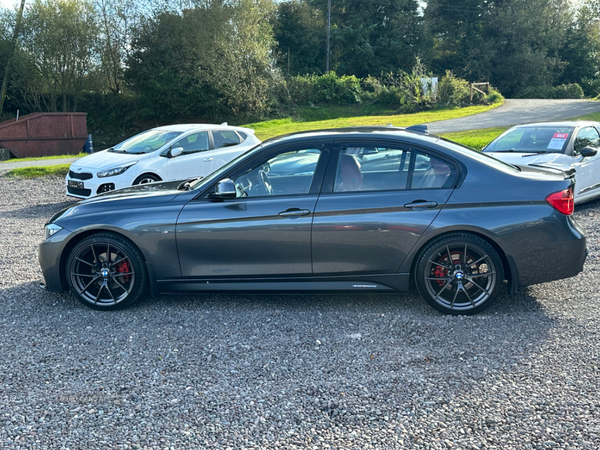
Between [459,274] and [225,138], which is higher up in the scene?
[225,138]

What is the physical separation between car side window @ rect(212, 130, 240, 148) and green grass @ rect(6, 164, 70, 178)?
689 cm

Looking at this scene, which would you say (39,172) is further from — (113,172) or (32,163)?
(113,172)

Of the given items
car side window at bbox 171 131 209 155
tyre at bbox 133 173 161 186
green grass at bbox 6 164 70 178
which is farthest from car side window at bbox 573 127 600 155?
green grass at bbox 6 164 70 178

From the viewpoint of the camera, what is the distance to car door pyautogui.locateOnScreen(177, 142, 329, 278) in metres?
4.82

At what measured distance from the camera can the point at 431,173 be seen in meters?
4.85

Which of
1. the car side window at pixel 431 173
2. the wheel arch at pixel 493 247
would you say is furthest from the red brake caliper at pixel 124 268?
the car side window at pixel 431 173

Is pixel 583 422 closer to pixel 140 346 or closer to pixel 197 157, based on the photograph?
pixel 140 346

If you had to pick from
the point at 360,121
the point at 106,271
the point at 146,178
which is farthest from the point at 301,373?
the point at 360,121

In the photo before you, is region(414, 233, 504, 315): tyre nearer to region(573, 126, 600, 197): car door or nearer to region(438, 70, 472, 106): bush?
region(573, 126, 600, 197): car door

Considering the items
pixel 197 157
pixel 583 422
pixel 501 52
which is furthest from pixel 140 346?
pixel 501 52

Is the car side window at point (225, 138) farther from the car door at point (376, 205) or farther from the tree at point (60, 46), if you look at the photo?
the tree at point (60, 46)

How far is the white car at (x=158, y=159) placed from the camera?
1056 cm

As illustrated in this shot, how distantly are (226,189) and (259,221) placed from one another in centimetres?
40

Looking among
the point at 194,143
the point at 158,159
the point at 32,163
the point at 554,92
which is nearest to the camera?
the point at 158,159
